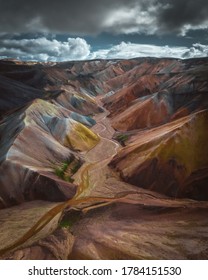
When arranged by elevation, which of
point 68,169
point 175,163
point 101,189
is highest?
point 68,169

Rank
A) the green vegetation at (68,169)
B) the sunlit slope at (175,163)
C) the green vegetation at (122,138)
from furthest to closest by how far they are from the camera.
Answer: the green vegetation at (122,138)
the green vegetation at (68,169)
the sunlit slope at (175,163)

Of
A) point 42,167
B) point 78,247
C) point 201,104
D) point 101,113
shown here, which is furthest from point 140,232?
point 101,113

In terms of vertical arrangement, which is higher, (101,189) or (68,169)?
(68,169)

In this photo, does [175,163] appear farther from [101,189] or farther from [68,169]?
[68,169]

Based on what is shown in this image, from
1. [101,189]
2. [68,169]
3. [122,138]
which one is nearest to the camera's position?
[101,189]

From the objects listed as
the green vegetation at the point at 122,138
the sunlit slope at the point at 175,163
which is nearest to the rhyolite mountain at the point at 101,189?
the sunlit slope at the point at 175,163

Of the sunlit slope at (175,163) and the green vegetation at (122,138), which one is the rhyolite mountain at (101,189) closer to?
the sunlit slope at (175,163)

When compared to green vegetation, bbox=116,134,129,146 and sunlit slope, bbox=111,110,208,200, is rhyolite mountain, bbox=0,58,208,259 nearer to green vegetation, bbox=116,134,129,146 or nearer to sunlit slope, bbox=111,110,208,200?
sunlit slope, bbox=111,110,208,200

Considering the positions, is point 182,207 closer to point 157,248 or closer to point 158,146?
point 157,248

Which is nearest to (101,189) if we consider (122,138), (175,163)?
(175,163)
